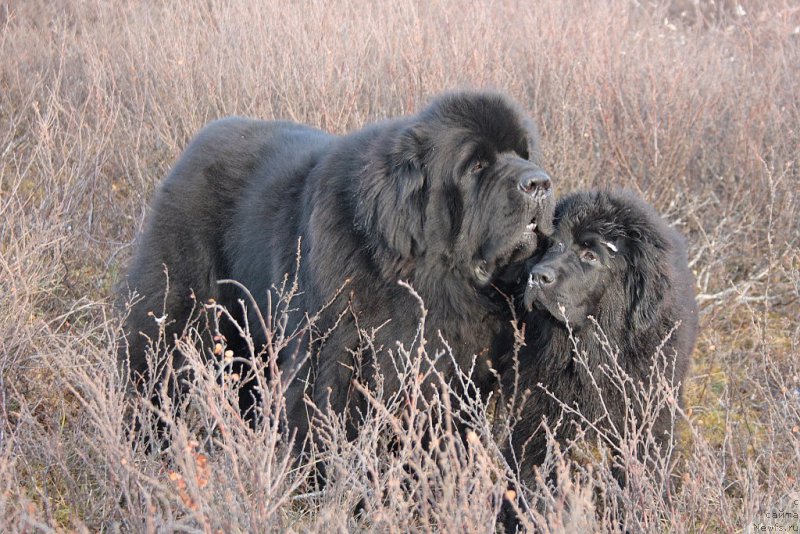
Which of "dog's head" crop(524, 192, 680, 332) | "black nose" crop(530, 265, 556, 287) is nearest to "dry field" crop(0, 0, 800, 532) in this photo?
"dog's head" crop(524, 192, 680, 332)

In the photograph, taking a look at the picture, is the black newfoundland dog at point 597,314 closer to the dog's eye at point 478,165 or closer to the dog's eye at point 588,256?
the dog's eye at point 588,256

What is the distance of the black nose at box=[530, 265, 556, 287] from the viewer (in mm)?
3496

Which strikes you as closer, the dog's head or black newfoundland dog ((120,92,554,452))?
black newfoundland dog ((120,92,554,452))

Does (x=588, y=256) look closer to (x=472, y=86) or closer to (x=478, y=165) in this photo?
(x=478, y=165)

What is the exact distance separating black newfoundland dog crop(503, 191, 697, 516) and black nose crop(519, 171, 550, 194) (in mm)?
337

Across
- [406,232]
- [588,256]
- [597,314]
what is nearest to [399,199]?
[406,232]

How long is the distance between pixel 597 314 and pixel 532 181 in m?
0.74

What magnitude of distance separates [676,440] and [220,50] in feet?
14.9

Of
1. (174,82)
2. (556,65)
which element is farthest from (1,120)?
(556,65)

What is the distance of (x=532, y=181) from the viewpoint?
11.1 ft

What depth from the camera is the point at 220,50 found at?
6.52 meters

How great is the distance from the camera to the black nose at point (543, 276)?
11.5 feet

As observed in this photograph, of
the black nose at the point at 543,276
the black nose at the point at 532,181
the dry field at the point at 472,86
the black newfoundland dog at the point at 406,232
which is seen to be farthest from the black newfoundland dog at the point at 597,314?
the dry field at the point at 472,86

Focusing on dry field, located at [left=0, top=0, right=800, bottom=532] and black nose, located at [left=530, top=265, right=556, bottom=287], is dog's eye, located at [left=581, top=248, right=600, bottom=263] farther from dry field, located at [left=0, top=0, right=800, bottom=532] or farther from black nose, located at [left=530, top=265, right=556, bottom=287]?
dry field, located at [left=0, top=0, right=800, bottom=532]
